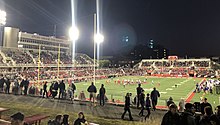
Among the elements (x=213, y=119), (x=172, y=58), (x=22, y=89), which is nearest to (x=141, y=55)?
(x=172, y=58)

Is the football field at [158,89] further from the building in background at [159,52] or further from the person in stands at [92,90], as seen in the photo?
the building in background at [159,52]

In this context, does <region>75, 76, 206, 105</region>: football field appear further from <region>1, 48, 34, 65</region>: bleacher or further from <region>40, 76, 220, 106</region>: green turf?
<region>1, 48, 34, 65</region>: bleacher

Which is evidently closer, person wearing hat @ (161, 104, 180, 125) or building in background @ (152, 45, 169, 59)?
person wearing hat @ (161, 104, 180, 125)

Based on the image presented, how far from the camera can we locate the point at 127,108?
1177cm

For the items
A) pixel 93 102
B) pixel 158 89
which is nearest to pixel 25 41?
pixel 158 89

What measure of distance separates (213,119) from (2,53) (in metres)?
59.8

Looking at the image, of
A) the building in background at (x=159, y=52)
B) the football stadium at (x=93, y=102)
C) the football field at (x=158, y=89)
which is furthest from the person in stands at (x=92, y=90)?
the building in background at (x=159, y=52)

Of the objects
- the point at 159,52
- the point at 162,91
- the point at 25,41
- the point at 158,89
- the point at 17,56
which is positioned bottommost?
the point at 162,91

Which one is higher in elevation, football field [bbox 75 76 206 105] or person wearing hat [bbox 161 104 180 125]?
person wearing hat [bbox 161 104 180 125]

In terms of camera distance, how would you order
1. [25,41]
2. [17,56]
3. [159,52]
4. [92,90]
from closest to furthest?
1. [92,90]
2. [17,56]
3. [25,41]
4. [159,52]

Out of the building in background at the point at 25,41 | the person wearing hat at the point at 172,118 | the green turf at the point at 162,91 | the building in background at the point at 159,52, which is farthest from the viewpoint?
the building in background at the point at 159,52

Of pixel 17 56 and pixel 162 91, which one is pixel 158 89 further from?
pixel 17 56

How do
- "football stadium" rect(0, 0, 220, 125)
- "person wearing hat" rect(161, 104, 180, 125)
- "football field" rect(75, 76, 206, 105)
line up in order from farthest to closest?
"football field" rect(75, 76, 206, 105) < "football stadium" rect(0, 0, 220, 125) < "person wearing hat" rect(161, 104, 180, 125)

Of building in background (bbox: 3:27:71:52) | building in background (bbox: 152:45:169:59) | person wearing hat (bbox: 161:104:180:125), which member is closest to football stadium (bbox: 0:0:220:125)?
person wearing hat (bbox: 161:104:180:125)
